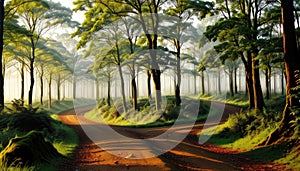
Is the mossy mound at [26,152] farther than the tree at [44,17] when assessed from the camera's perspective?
No

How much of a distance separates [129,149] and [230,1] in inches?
573

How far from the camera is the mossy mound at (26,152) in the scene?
27.2ft

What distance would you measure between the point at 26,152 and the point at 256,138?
1054 centimetres

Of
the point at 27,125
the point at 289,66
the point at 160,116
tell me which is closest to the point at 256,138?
the point at 289,66

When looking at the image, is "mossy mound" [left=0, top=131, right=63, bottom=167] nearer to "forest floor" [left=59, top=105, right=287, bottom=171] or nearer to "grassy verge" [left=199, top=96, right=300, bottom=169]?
"forest floor" [left=59, top=105, right=287, bottom=171]

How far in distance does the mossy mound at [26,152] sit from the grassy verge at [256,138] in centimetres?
864

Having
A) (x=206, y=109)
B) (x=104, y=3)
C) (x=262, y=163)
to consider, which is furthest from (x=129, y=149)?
(x=206, y=109)

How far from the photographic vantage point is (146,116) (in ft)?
88.7

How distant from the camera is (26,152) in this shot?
880cm

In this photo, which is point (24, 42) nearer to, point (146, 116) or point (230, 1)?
point (146, 116)

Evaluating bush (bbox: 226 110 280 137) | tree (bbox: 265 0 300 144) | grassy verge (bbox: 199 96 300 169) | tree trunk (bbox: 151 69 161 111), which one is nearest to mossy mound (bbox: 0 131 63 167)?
grassy verge (bbox: 199 96 300 169)

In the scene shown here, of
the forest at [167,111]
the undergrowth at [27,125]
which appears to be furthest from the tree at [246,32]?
the undergrowth at [27,125]

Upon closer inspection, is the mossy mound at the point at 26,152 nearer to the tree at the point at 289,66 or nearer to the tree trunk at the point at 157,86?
the tree at the point at 289,66

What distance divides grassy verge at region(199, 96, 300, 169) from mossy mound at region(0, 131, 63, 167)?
8.64 m
